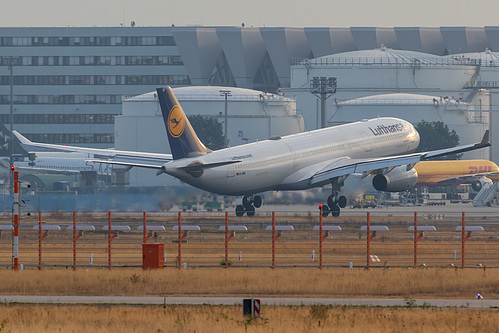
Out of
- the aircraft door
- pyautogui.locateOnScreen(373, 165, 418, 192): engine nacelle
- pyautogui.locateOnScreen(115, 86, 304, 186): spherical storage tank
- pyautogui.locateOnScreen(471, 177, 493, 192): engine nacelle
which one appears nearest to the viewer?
pyautogui.locateOnScreen(373, 165, 418, 192): engine nacelle

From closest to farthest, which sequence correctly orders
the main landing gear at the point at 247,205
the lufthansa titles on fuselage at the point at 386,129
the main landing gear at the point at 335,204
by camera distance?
1. the main landing gear at the point at 247,205
2. the main landing gear at the point at 335,204
3. the lufthansa titles on fuselage at the point at 386,129

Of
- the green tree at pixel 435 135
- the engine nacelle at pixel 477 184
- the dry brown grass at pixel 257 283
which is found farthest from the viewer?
the green tree at pixel 435 135

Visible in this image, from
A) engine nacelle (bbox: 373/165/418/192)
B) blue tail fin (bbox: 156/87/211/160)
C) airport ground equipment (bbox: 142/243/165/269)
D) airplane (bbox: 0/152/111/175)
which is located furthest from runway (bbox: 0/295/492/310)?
airplane (bbox: 0/152/111/175)

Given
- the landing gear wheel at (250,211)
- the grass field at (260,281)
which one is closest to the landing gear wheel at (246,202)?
the landing gear wheel at (250,211)

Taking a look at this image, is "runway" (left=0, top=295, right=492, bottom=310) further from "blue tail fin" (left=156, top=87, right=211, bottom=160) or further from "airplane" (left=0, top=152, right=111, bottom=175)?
"airplane" (left=0, top=152, right=111, bottom=175)

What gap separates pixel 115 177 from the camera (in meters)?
137

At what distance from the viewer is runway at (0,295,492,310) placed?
114 ft

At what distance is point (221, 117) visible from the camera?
16100 centimetres

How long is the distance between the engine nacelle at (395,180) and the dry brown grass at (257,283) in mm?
37007

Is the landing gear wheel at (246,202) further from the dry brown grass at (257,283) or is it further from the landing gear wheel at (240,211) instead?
the dry brown grass at (257,283)

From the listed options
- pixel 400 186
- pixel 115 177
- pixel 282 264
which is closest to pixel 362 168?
pixel 400 186

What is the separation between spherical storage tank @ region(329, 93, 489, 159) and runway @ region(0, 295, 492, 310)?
397 feet

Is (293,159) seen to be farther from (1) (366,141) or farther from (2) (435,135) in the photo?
(2) (435,135)

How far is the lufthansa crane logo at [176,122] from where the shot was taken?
74125 millimetres
